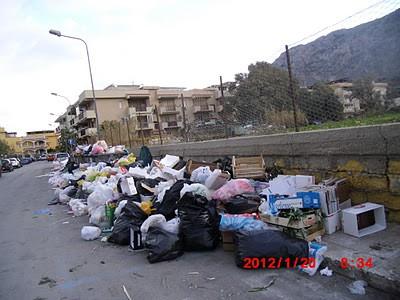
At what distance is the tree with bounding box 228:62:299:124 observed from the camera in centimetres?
545

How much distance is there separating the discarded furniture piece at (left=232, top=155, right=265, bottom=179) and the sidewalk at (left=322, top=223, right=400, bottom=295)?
190cm

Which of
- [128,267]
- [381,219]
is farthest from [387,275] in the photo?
[128,267]

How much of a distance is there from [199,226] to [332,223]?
1509mm

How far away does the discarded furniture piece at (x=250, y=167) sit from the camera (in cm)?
518

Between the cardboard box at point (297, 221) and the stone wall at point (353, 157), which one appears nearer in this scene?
the cardboard box at point (297, 221)

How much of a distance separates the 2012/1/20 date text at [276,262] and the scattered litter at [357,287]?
41cm

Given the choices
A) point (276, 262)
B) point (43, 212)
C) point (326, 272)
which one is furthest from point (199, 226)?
point (43, 212)

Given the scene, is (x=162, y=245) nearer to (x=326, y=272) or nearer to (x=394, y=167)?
(x=326, y=272)

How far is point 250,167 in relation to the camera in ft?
17.5

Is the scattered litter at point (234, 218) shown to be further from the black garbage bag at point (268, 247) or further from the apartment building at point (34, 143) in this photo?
the apartment building at point (34, 143)

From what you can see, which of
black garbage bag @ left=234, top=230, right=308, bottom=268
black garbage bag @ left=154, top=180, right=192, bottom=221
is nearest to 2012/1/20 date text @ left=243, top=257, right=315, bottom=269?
black garbage bag @ left=234, top=230, right=308, bottom=268

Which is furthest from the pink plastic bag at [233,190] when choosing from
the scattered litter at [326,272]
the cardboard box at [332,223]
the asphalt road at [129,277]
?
the scattered litter at [326,272]

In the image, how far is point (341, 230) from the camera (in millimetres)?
3514

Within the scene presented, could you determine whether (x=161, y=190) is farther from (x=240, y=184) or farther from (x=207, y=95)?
(x=207, y=95)
